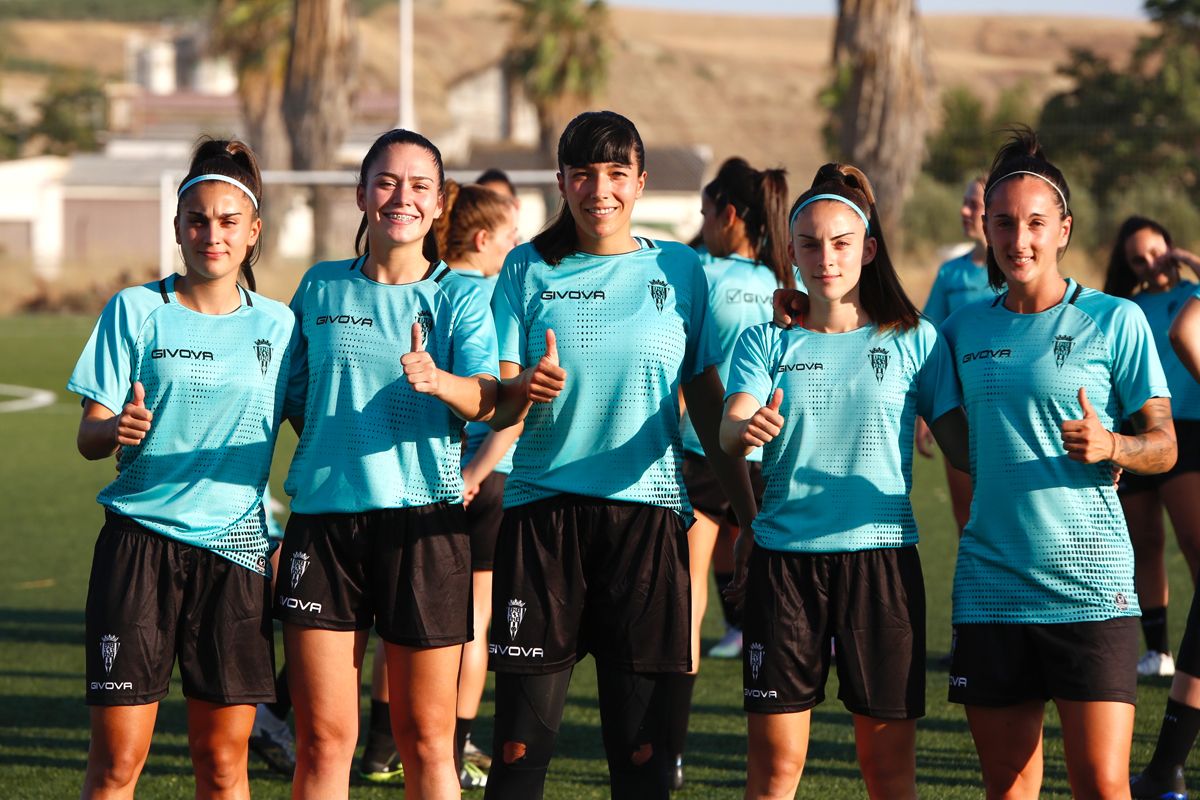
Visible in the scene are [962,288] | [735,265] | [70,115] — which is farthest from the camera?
[70,115]

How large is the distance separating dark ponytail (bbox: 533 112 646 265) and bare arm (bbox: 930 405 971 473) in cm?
104

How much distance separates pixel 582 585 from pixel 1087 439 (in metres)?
1.32

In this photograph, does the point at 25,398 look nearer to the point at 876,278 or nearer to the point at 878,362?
the point at 876,278

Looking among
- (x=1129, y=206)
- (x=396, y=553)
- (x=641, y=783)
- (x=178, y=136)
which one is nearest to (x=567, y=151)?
(x=396, y=553)

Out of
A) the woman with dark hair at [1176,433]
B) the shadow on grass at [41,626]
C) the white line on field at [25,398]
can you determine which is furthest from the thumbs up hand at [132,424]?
the white line on field at [25,398]

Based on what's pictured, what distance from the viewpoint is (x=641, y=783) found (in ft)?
13.5

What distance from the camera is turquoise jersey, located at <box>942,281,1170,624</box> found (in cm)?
390

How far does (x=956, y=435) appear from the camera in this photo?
4098 millimetres

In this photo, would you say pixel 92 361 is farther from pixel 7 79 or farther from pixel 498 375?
pixel 7 79

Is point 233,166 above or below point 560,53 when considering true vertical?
below

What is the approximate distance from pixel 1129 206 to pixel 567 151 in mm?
29612

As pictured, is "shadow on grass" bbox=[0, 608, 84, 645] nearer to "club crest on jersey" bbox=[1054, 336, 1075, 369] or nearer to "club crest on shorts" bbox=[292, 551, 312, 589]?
"club crest on shorts" bbox=[292, 551, 312, 589]

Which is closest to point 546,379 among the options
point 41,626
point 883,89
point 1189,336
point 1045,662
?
point 1045,662

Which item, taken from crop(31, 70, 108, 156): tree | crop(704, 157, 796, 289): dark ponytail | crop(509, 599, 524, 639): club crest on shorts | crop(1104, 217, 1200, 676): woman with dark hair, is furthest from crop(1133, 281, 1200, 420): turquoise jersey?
crop(31, 70, 108, 156): tree
